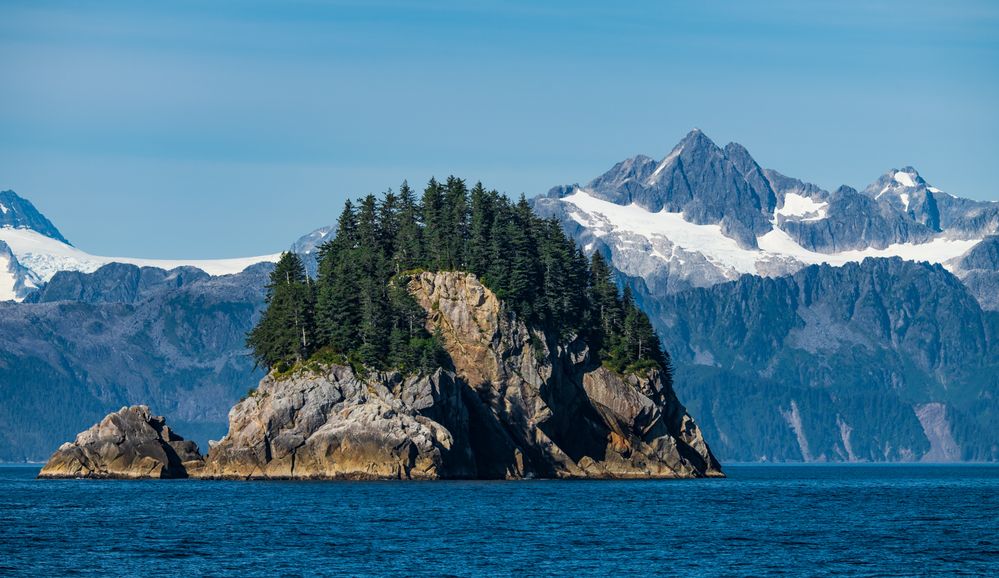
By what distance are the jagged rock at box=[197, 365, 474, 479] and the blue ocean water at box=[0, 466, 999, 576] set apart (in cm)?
409

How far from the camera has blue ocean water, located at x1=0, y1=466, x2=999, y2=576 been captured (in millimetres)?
113125

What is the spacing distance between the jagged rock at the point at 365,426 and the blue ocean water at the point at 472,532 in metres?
4.09

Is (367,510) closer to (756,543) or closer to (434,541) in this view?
(434,541)

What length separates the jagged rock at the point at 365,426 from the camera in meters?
193

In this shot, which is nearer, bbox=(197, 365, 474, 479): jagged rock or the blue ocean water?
the blue ocean water

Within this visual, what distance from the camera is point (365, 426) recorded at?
192 metres

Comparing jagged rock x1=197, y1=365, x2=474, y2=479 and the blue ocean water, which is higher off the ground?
jagged rock x1=197, y1=365, x2=474, y2=479

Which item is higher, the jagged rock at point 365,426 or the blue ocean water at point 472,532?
the jagged rock at point 365,426

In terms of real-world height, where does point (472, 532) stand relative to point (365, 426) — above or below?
below

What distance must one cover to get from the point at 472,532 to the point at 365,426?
196 ft

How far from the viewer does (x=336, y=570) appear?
109 meters

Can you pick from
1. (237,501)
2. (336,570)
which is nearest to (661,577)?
(336,570)

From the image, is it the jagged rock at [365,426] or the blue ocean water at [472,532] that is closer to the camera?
the blue ocean water at [472,532]

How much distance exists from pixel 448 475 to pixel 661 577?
89066 mm
